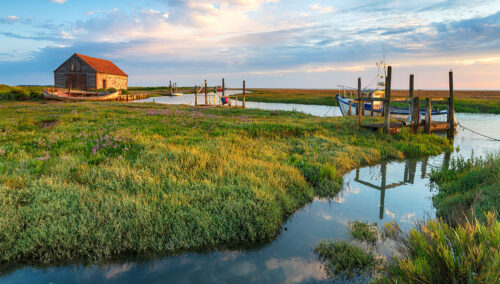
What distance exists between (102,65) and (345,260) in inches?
2537

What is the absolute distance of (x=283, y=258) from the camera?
568 cm

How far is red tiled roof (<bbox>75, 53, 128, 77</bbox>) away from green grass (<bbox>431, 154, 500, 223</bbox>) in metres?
57.3

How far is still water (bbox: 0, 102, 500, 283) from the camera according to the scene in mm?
5012

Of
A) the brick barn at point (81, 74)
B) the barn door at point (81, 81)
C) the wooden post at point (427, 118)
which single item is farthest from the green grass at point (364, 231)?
the barn door at point (81, 81)

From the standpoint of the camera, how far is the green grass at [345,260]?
5113 millimetres

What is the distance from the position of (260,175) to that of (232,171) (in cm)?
85

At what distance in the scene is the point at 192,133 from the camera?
14578 millimetres

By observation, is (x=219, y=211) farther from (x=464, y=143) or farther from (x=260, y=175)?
(x=464, y=143)

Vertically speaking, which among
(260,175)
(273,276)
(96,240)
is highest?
(260,175)

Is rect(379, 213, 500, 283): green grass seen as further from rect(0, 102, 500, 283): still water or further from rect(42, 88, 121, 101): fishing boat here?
rect(42, 88, 121, 101): fishing boat

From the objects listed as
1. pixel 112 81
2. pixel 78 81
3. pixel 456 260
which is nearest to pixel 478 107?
pixel 456 260

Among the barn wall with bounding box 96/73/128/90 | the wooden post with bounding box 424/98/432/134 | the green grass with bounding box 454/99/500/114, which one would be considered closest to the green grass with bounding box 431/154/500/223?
the wooden post with bounding box 424/98/432/134

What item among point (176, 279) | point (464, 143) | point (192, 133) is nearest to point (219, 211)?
point (176, 279)

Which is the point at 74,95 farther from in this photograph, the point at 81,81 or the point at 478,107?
the point at 478,107
